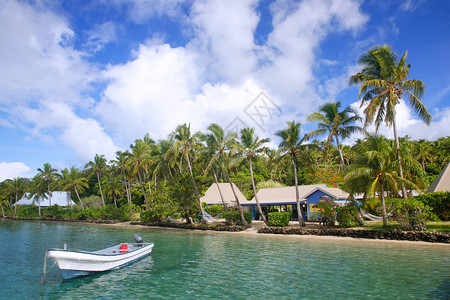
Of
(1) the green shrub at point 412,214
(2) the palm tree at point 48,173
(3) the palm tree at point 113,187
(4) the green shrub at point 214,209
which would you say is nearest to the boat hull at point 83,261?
(1) the green shrub at point 412,214

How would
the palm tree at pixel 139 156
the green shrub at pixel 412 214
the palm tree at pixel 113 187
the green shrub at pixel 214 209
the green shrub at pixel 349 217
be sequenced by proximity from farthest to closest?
the palm tree at pixel 113 187, the palm tree at pixel 139 156, the green shrub at pixel 214 209, the green shrub at pixel 349 217, the green shrub at pixel 412 214

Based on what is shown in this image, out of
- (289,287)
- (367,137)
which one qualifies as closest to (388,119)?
(367,137)

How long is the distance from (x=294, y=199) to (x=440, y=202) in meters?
13.3

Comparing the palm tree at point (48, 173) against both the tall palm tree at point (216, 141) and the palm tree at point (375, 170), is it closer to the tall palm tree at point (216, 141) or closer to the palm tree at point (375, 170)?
the tall palm tree at point (216, 141)

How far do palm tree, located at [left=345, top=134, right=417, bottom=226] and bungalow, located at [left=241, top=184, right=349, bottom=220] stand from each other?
725cm

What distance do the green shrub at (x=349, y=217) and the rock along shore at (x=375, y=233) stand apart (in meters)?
1.10

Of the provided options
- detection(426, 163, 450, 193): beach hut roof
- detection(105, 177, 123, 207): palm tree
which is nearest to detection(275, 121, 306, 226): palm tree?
detection(426, 163, 450, 193): beach hut roof

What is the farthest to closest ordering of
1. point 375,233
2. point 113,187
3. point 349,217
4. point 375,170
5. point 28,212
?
point 28,212 < point 113,187 < point 349,217 < point 375,170 < point 375,233

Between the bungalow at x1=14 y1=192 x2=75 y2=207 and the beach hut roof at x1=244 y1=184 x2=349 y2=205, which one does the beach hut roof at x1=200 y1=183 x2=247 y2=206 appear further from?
the bungalow at x1=14 y1=192 x2=75 y2=207

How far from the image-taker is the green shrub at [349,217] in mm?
22781

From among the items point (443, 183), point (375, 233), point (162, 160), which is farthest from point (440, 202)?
point (162, 160)

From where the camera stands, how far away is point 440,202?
21781 mm

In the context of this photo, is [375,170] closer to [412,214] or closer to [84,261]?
[412,214]

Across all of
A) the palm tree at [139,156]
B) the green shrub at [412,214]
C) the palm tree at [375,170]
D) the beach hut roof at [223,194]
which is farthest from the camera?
the palm tree at [139,156]
